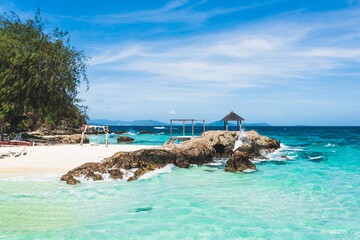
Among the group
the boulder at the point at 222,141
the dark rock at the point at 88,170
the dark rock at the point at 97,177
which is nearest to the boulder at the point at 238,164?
the dark rock at the point at 88,170

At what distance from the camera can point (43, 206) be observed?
9.41 meters

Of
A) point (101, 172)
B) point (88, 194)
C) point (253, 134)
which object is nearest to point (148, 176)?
point (101, 172)

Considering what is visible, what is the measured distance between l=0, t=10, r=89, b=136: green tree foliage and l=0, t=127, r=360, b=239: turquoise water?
45.0ft

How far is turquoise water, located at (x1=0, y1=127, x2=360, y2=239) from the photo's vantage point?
776cm

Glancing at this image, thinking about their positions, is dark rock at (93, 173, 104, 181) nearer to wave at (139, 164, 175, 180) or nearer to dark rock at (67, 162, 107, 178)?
dark rock at (67, 162, 107, 178)

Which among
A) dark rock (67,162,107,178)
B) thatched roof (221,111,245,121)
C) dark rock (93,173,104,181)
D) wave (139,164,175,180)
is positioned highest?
thatched roof (221,111,245,121)

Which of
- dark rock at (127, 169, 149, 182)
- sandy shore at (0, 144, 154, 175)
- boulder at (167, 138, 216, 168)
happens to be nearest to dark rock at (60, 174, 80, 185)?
sandy shore at (0, 144, 154, 175)

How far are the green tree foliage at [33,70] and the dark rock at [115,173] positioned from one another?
1404 centimetres

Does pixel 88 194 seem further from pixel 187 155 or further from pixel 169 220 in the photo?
pixel 187 155

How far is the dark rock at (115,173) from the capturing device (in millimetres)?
13542

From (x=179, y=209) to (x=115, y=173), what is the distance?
5141mm

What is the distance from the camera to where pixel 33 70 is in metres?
23.9

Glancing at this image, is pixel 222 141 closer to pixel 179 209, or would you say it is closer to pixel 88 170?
pixel 88 170

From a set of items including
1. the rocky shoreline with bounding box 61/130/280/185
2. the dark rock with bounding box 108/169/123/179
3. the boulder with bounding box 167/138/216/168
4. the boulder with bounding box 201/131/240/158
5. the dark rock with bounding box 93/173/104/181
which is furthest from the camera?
the boulder with bounding box 201/131/240/158
